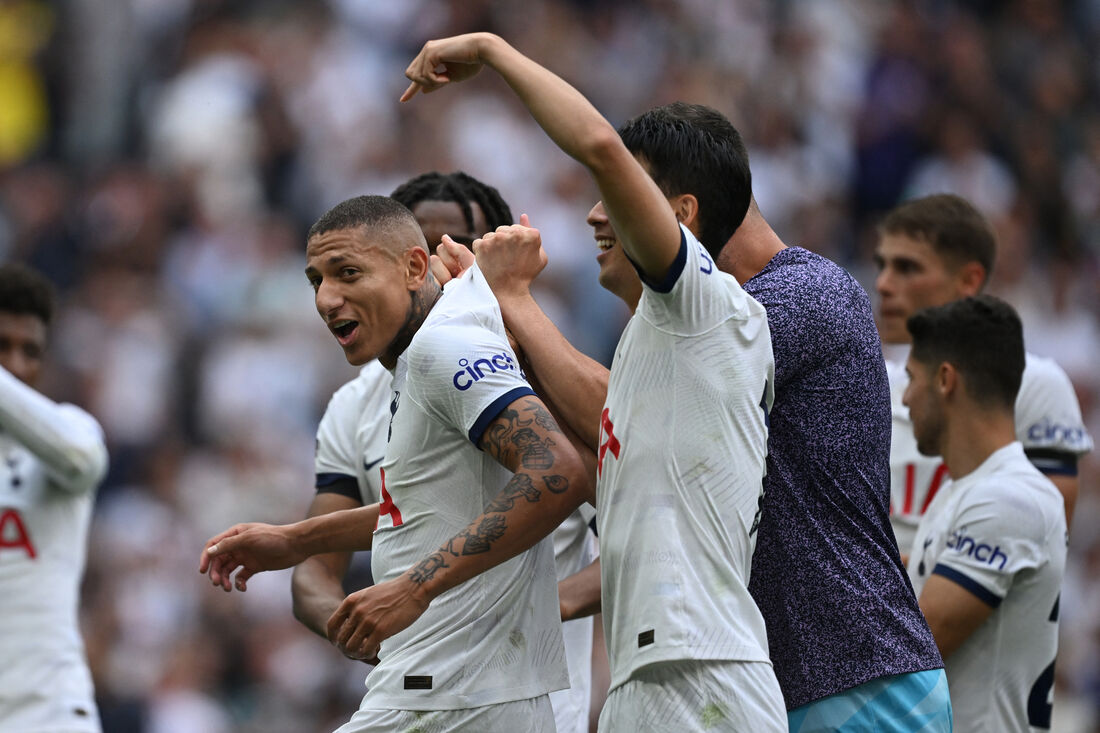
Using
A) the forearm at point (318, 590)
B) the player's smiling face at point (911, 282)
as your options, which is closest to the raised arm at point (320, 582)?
the forearm at point (318, 590)

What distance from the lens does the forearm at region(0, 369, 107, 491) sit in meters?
6.00

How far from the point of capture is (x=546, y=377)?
4.23 m

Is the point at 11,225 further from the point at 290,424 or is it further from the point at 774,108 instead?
the point at 774,108

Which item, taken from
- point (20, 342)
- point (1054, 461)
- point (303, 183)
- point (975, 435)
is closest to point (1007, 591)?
point (975, 435)

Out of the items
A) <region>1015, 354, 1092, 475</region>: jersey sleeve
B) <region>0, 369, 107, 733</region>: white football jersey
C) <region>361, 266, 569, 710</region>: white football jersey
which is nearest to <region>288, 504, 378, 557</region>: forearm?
<region>361, 266, 569, 710</region>: white football jersey

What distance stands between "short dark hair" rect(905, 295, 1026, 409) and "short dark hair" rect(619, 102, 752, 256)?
5.98 feet

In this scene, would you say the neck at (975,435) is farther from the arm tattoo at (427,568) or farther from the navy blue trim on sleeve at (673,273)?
the arm tattoo at (427,568)

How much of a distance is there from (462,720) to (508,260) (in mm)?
1322

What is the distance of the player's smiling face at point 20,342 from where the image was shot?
21.3ft

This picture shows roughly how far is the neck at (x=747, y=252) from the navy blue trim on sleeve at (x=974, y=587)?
159 cm

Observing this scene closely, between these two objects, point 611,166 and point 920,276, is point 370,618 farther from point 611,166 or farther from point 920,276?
point 920,276

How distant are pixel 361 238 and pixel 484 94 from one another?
32.2ft

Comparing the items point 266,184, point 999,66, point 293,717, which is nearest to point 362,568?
point 293,717

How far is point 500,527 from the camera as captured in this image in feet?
12.3
